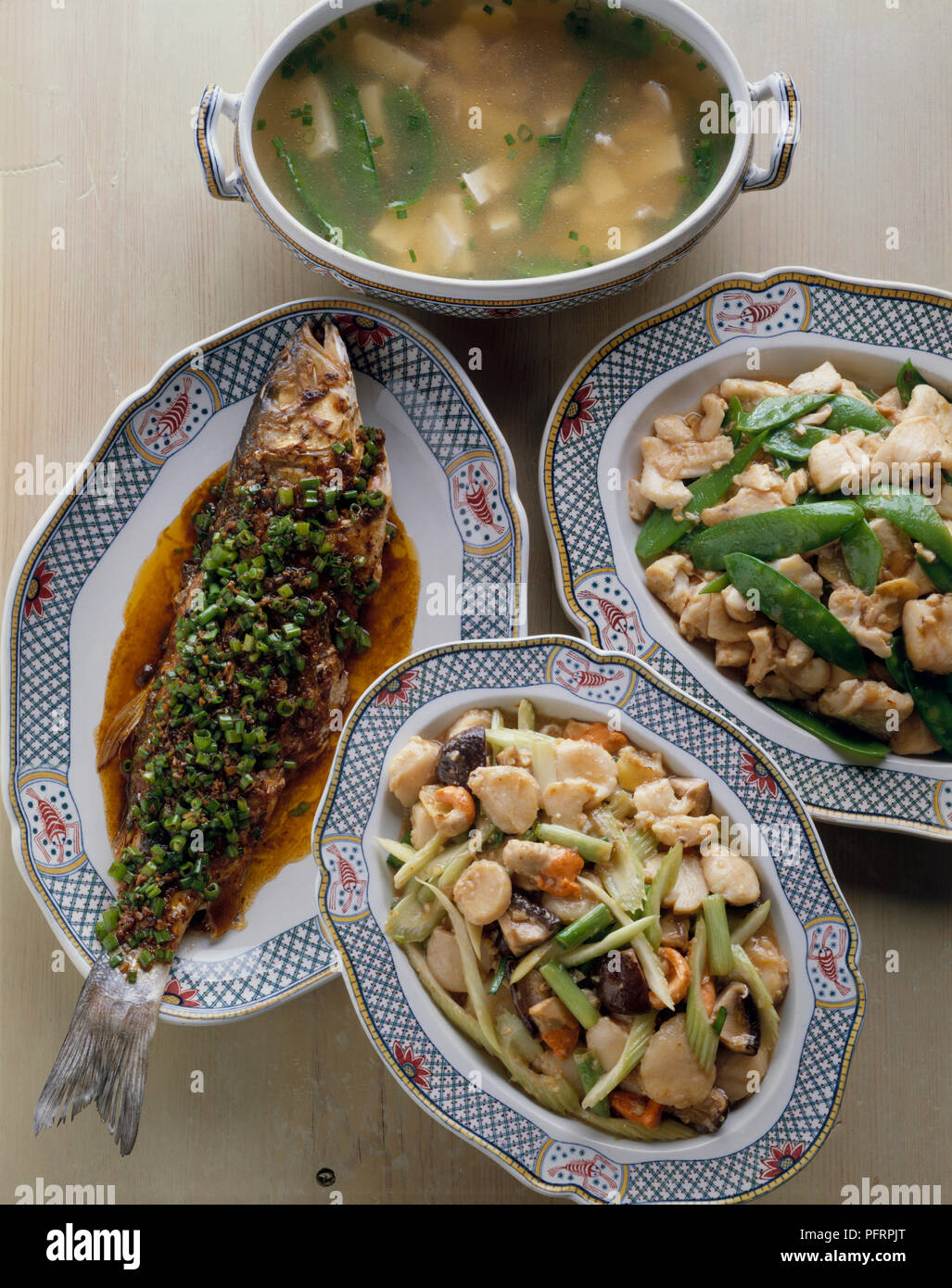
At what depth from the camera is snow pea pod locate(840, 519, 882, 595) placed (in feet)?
7.65

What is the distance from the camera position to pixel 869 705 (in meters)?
2.35

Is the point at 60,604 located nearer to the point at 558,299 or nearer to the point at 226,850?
the point at 226,850

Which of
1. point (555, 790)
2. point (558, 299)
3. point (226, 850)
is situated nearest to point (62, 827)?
point (226, 850)

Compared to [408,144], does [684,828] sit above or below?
below

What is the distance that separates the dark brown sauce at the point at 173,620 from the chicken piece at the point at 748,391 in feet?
3.06

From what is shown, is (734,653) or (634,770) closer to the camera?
(634,770)

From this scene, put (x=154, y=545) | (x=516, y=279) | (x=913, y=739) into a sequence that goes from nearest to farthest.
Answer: (x=516, y=279), (x=913, y=739), (x=154, y=545)

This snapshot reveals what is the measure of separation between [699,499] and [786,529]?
0.24m

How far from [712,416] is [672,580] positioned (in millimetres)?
449

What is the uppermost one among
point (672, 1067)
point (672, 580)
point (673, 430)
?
point (673, 430)

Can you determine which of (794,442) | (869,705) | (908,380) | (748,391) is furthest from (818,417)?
(869,705)

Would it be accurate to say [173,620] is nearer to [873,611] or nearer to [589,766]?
[589,766]

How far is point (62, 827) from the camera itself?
8.04 feet

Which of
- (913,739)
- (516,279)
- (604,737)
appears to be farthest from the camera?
(913,739)
